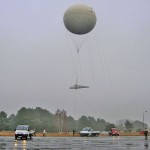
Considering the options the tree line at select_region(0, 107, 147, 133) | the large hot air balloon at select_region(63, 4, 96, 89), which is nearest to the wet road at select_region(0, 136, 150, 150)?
the large hot air balloon at select_region(63, 4, 96, 89)

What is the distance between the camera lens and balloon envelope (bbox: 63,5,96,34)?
129 ft

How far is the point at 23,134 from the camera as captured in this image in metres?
51.1

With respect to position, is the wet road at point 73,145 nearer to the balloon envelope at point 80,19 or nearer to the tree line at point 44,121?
the balloon envelope at point 80,19

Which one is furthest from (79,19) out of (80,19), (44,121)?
(44,121)

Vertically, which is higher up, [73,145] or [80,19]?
[80,19]

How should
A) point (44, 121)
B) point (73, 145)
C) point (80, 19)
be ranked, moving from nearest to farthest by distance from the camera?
point (73, 145) < point (80, 19) < point (44, 121)

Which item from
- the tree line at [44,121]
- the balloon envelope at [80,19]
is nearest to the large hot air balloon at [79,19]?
the balloon envelope at [80,19]

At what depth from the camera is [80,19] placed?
1548 inches

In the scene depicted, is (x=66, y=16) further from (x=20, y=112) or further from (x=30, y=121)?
(x=20, y=112)

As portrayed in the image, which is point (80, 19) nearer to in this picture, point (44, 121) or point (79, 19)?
point (79, 19)

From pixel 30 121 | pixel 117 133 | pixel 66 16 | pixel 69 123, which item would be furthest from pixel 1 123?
pixel 66 16

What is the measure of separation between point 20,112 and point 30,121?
37.4m

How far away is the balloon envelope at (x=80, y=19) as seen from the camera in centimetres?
3941

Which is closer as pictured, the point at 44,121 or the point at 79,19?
the point at 79,19
